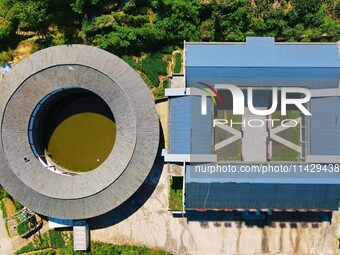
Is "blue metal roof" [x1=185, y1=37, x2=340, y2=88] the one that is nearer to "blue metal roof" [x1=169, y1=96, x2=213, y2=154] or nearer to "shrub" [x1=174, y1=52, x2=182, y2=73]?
"blue metal roof" [x1=169, y1=96, x2=213, y2=154]

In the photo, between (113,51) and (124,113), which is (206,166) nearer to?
(124,113)

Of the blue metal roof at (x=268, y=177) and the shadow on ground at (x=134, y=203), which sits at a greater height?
the blue metal roof at (x=268, y=177)

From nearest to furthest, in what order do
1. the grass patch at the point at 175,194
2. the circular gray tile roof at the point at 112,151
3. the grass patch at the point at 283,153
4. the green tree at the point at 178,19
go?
the circular gray tile roof at the point at 112,151, the grass patch at the point at 283,153, the green tree at the point at 178,19, the grass patch at the point at 175,194

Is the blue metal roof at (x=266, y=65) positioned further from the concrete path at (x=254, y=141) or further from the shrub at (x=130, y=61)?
the shrub at (x=130, y=61)

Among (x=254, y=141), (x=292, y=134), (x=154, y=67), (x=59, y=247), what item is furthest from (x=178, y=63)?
(x=59, y=247)

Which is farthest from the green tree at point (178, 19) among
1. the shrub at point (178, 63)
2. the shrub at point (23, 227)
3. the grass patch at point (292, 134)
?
the shrub at point (23, 227)

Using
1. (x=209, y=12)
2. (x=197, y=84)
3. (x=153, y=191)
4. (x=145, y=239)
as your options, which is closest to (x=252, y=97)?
(x=197, y=84)

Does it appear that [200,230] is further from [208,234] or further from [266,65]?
[266,65]
